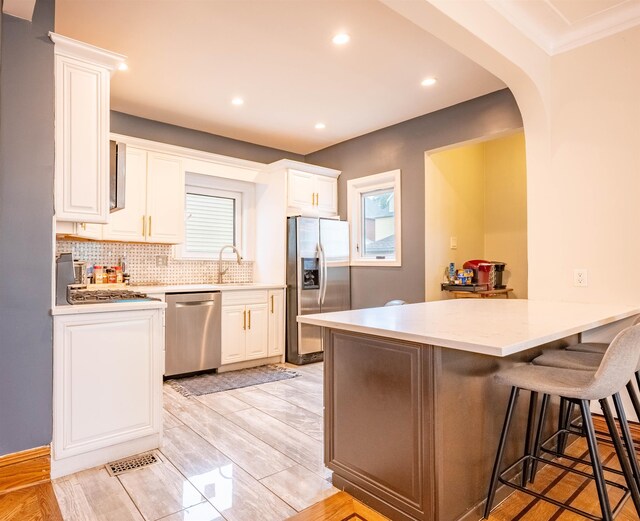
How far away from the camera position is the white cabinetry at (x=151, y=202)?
3875 mm

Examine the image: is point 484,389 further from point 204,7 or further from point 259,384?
point 204,7

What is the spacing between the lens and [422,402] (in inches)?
62.1

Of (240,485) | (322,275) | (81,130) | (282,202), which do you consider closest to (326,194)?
(282,202)

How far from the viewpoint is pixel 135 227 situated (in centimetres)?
393

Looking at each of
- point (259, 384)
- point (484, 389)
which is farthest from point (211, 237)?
point (484, 389)

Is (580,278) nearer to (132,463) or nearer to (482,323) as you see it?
(482,323)

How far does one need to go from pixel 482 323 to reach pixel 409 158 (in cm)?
295

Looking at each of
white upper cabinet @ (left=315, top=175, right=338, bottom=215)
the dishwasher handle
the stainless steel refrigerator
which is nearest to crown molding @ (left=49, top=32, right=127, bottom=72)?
the dishwasher handle

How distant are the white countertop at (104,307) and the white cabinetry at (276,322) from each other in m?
2.17

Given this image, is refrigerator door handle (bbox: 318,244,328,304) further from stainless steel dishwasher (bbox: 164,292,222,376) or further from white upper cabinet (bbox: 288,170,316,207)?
stainless steel dishwasher (bbox: 164,292,222,376)

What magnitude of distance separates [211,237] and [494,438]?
386 centimetres

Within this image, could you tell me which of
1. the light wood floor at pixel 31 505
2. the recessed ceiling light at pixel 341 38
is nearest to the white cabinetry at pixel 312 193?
the recessed ceiling light at pixel 341 38

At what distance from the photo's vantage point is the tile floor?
1.81m

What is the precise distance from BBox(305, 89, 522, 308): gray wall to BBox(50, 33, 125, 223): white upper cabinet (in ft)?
9.65
